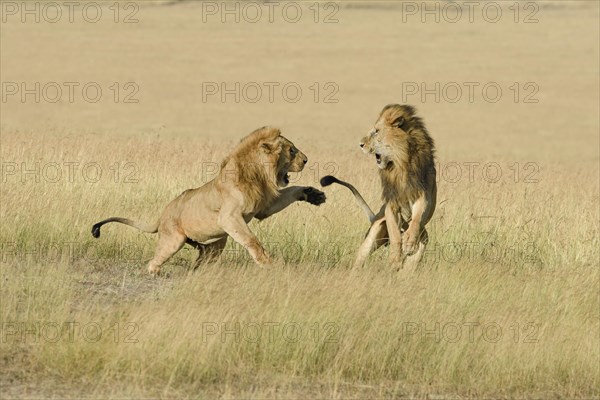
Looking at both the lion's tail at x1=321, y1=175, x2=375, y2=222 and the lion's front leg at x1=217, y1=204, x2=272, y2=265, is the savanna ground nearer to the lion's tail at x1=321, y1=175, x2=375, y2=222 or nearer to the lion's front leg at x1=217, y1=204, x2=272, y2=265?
the lion's front leg at x1=217, y1=204, x2=272, y2=265

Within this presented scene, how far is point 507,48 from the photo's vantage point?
51656 mm

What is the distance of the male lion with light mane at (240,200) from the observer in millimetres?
8078

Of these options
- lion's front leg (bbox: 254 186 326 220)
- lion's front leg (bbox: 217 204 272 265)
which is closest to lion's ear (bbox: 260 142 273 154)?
lion's front leg (bbox: 254 186 326 220)

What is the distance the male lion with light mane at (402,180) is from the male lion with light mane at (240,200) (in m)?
0.40

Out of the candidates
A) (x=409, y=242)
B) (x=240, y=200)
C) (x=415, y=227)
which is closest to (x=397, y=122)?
(x=415, y=227)

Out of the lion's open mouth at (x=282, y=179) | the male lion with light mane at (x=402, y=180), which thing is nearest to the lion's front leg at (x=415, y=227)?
the male lion with light mane at (x=402, y=180)

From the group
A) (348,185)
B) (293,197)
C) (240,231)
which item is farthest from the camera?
(348,185)

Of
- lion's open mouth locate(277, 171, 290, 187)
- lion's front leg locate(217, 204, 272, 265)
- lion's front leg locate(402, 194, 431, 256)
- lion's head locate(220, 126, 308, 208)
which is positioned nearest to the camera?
lion's front leg locate(217, 204, 272, 265)

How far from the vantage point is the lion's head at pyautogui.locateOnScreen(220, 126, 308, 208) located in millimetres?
8141

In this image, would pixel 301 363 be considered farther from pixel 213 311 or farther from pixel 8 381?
pixel 8 381

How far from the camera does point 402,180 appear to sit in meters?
8.38

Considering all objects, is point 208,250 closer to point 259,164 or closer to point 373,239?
point 259,164

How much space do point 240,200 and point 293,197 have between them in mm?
451

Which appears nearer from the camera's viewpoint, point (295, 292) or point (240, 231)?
point (295, 292)
